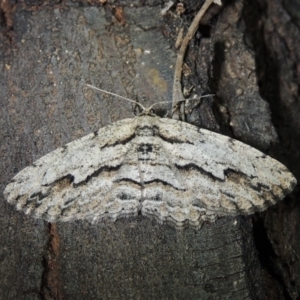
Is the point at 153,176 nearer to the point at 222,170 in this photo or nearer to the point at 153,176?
the point at 153,176

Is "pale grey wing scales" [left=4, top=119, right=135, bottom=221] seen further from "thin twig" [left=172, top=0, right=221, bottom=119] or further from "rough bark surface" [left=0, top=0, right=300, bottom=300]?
"thin twig" [left=172, top=0, right=221, bottom=119]

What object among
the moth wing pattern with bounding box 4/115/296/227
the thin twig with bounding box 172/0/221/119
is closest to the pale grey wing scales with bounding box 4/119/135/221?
the moth wing pattern with bounding box 4/115/296/227

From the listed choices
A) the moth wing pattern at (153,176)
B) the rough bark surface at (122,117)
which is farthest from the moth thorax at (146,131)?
the rough bark surface at (122,117)

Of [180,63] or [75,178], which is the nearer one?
[180,63]

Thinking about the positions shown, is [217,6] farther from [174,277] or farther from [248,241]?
[174,277]

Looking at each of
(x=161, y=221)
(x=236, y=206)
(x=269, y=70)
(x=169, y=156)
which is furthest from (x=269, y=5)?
(x=161, y=221)

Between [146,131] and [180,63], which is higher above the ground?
[180,63]

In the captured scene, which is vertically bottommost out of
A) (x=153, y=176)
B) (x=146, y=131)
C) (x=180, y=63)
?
(x=153, y=176)

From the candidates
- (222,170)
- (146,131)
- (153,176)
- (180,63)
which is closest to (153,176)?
(153,176)
